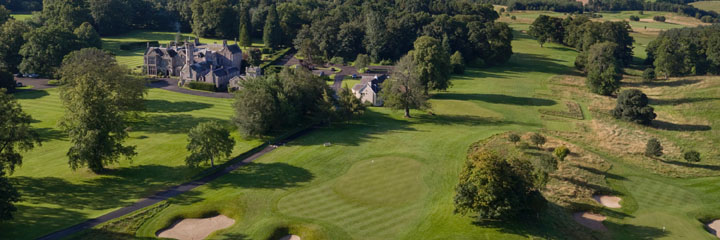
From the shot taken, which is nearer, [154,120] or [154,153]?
[154,153]

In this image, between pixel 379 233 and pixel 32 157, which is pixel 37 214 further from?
pixel 379 233

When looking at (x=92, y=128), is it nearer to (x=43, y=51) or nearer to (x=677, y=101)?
(x=43, y=51)

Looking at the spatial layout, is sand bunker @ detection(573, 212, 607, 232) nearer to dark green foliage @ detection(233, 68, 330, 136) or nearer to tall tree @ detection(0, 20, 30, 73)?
dark green foliage @ detection(233, 68, 330, 136)

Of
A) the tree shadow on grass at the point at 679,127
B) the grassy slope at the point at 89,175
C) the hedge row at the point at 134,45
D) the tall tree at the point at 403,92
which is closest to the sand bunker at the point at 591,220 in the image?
the tall tree at the point at 403,92

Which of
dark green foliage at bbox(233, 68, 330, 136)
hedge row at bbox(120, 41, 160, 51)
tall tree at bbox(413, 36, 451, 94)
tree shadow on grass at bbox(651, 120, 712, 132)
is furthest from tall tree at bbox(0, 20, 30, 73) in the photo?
tree shadow on grass at bbox(651, 120, 712, 132)

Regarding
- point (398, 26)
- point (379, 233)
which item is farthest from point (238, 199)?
point (398, 26)

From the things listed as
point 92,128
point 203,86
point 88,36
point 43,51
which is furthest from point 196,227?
point 88,36

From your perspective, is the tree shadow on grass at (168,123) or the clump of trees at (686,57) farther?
the clump of trees at (686,57)

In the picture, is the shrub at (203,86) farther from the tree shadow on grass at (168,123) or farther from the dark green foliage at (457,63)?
the dark green foliage at (457,63)
